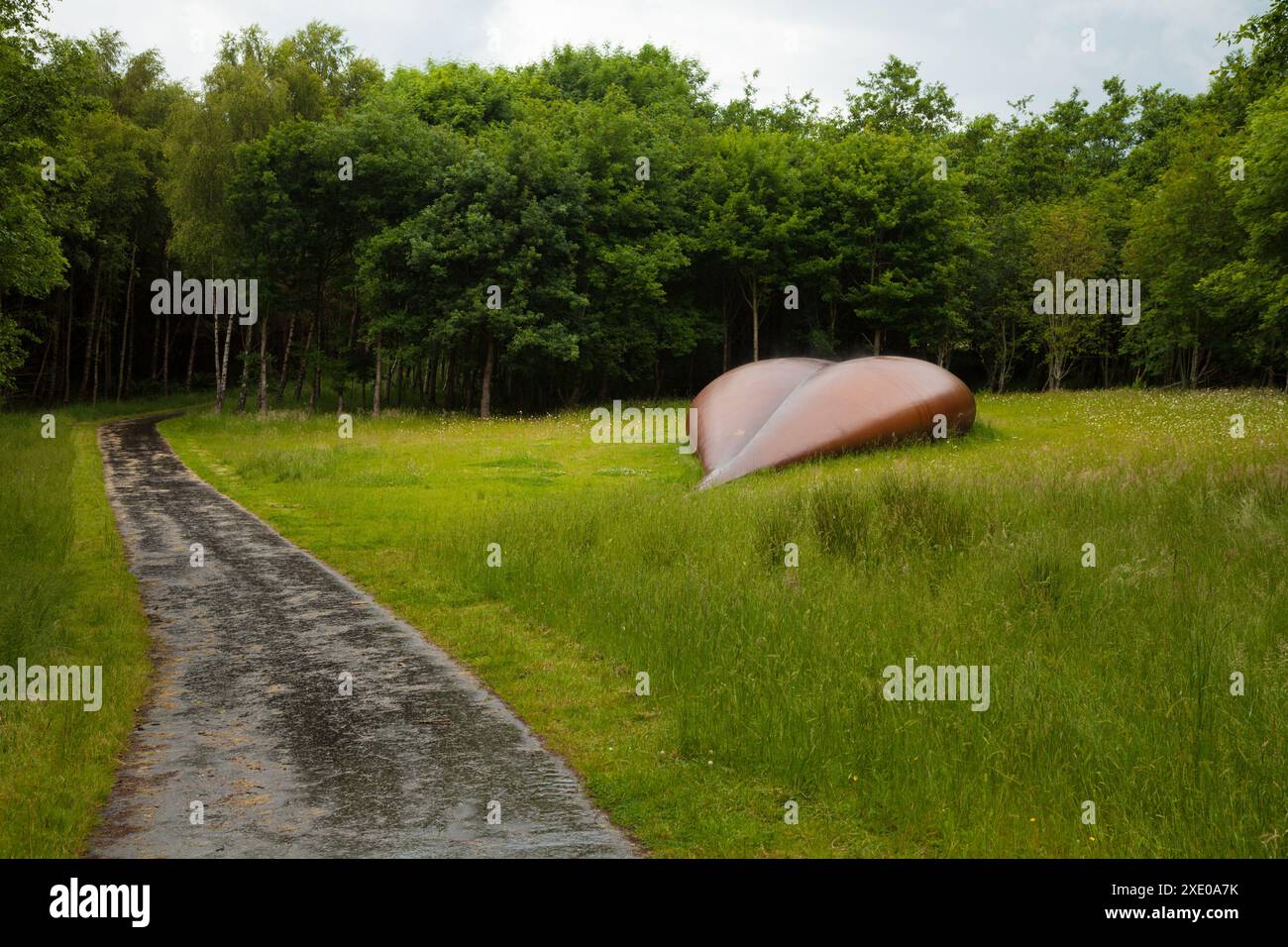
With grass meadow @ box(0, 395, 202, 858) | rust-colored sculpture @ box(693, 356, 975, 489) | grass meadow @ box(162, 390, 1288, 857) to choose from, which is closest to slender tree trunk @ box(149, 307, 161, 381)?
grass meadow @ box(0, 395, 202, 858)

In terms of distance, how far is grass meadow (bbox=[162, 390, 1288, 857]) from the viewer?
5703 mm

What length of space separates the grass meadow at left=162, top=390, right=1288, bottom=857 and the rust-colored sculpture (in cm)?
433

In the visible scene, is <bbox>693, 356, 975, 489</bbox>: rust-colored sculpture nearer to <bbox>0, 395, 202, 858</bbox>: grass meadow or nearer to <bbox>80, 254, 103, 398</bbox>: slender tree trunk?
<bbox>0, 395, 202, 858</bbox>: grass meadow

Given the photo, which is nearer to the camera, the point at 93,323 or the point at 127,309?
the point at 93,323

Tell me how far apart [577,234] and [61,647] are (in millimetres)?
37861

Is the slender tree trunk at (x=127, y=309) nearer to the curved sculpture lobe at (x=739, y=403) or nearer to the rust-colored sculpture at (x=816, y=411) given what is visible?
the curved sculpture lobe at (x=739, y=403)

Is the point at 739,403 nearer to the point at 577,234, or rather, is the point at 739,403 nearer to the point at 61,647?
the point at 61,647

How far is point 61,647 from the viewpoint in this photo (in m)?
9.29

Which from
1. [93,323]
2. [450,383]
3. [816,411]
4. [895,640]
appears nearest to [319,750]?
[895,640]

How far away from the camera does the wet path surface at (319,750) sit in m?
5.59

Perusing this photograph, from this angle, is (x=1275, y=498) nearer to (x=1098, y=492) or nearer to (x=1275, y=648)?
(x=1098, y=492)

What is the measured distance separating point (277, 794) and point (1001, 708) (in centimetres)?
496

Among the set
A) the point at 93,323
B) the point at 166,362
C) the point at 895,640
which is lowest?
the point at 895,640

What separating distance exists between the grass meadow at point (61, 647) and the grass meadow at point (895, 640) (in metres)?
3.00
